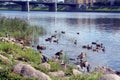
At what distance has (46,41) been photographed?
4244 cm

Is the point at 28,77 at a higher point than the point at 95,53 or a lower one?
higher

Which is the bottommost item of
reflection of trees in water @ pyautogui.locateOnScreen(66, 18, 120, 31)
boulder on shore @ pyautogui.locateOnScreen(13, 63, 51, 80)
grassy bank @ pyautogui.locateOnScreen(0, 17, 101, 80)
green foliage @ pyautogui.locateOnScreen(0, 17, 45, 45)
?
reflection of trees in water @ pyautogui.locateOnScreen(66, 18, 120, 31)

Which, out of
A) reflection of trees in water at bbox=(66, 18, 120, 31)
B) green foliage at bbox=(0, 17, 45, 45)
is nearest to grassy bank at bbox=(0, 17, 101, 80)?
green foliage at bbox=(0, 17, 45, 45)

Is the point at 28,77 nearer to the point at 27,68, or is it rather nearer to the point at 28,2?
the point at 27,68

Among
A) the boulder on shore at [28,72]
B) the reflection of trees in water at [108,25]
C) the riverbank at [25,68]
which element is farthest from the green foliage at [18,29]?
the reflection of trees in water at [108,25]

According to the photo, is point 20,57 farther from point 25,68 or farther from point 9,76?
point 9,76

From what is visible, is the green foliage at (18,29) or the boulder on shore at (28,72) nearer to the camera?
the boulder on shore at (28,72)

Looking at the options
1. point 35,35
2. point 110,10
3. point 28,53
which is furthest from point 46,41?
point 110,10

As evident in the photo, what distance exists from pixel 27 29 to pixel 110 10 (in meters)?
158

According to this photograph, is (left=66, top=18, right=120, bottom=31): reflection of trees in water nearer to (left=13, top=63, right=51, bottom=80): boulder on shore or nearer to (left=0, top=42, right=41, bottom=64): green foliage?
(left=0, top=42, right=41, bottom=64): green foliage

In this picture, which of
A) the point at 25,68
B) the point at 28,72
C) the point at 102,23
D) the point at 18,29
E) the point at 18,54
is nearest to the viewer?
the point at 28,72

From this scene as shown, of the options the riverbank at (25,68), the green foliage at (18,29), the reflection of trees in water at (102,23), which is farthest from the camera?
the reflection of trees in water at (102,23)

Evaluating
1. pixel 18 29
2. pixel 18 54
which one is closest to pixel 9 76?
pixel 18 54

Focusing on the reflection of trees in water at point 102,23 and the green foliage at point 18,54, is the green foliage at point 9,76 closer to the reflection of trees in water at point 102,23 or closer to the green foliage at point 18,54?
the green foliage at point 18,54
